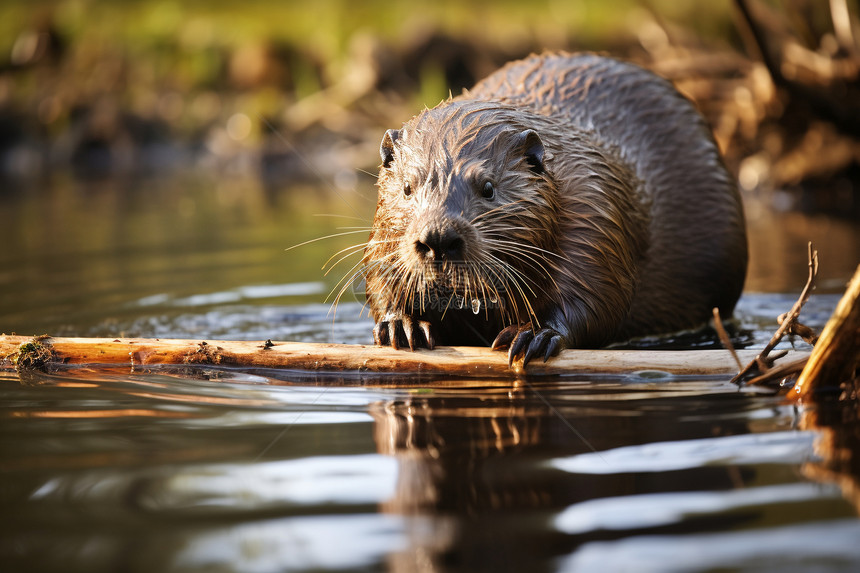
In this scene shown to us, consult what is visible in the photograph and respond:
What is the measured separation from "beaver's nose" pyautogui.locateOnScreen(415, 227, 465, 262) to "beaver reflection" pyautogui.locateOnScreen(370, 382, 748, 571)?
436 millimetres

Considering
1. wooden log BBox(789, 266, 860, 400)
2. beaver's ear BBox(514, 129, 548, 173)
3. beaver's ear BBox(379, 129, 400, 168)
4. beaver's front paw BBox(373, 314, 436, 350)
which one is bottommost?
wooden log BBox(789, 266, 860, 400)

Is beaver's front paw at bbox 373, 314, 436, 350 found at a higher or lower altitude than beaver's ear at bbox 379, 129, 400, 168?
lower

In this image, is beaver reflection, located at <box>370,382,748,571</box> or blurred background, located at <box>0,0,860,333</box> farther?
blurred background, located at <box>0,0,860,333</box>

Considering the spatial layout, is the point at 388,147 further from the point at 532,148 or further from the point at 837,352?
the point at 837,352

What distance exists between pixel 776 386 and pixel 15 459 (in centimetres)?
219

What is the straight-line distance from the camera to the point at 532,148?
12.2ft

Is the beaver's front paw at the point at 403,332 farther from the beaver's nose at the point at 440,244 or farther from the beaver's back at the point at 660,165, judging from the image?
the beaver's back at the point at 660,165

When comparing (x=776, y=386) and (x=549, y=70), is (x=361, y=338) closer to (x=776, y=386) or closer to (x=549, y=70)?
(x=549, y=70)

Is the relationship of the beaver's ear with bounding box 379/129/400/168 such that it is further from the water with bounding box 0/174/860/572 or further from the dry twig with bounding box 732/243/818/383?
the dry twig with bounding box 732/243/818/383

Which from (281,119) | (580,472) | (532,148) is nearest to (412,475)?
(580,472)

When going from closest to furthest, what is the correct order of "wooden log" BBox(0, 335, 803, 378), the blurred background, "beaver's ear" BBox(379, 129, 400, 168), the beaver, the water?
1. the water
2. "wooden log" BBox(0, 335, 803, 378)
3. the beaver
4. "beaver's ear" BBox(379, 129, 400, 168)
5. the blurred background

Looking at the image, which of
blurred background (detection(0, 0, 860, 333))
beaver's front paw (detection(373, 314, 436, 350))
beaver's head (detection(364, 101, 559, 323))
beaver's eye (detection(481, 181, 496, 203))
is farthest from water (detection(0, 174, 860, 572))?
blurred background (detection(0, 0, 860, 333))

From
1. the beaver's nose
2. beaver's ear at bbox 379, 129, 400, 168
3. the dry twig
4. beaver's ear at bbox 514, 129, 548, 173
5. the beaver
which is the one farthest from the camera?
beaver's ear at bbox 379, 129, 400, 168

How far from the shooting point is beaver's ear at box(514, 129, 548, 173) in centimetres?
370
